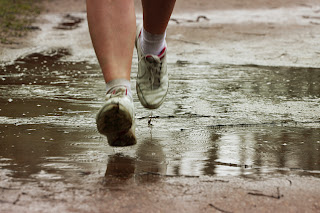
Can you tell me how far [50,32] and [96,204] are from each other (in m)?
5.31

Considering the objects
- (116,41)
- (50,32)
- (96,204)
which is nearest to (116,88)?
(116,41)

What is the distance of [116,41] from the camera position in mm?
2154

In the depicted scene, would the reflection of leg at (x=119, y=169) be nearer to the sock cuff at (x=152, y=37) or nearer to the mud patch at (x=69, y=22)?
the sock cuff at (x=152, y=37)

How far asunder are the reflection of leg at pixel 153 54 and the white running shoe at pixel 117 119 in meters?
0.45

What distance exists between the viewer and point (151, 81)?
8.23ft

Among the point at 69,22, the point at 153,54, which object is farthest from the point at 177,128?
the point at 69,22

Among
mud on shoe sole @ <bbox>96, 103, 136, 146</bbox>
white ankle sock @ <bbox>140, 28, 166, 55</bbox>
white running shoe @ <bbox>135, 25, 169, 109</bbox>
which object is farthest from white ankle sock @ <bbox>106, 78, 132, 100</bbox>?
white ankle sock @ <bbox>140, 28, 166, 55</bbox>

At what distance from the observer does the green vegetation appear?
6113 mm

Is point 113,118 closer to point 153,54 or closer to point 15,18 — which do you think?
point 153,54

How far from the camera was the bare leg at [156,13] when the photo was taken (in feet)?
7.88

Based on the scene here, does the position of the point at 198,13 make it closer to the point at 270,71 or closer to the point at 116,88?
the point at 270,71

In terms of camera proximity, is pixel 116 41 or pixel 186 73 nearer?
pixel 116 41

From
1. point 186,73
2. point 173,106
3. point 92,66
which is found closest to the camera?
point 173,106

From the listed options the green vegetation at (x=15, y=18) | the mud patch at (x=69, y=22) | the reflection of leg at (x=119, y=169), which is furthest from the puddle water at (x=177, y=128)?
the mud patch at (x=69, y=22)
